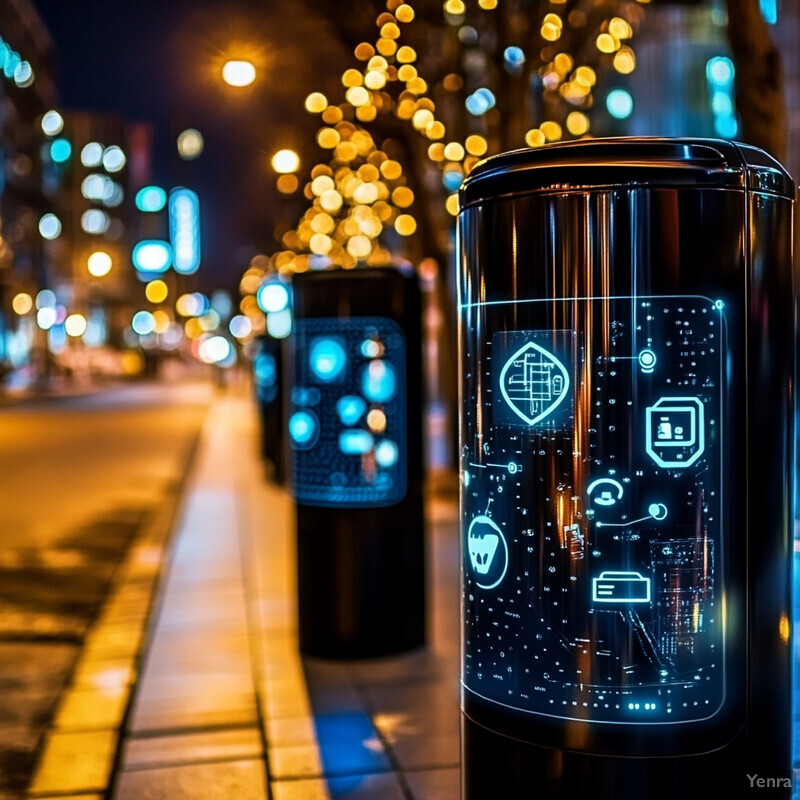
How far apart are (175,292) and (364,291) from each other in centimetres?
16697

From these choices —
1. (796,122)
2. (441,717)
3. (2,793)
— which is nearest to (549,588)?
(441,717)

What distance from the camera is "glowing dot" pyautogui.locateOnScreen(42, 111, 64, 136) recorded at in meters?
112

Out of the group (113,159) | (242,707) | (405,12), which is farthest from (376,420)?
(113,159)

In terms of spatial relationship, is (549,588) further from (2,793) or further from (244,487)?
(244,487)

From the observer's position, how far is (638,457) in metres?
3.18

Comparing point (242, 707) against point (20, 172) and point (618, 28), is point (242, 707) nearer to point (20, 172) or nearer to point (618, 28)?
point (618, 28)

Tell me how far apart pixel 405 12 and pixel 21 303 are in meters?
79.3

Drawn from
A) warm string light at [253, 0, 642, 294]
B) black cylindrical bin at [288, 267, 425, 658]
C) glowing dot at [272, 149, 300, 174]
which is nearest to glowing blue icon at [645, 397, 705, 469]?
black cylindrical bin at [288, 267, 425, 658]

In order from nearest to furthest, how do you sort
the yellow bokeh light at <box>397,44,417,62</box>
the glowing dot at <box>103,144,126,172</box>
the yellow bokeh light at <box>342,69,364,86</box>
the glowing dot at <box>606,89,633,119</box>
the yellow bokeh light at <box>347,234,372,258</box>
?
1. the yellow bokeh light at <box>397,44,417,62</box>
2. the yellow bokeh light at <box>342,69,364,86</box>
3. the glowing dot at <box>606,89,633,119</box>
4. the yellow bokeh light at <box>347,234,372,258</box>
5. the glowing dot at <box>103,144,126,172</box>

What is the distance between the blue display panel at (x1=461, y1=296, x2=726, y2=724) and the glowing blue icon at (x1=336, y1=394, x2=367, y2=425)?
11.0ft

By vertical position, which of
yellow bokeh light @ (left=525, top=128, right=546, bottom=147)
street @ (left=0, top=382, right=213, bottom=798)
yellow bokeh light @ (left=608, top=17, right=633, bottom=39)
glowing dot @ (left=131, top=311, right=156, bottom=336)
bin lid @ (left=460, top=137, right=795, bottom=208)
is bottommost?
street @ (left=0, top=382, right=213, bottom=798)

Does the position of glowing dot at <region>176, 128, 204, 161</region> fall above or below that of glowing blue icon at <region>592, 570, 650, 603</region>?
above

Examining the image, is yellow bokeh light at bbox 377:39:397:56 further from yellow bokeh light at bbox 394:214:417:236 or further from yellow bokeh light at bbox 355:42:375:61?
yellow bokeh light at bbox 394:214:417:236

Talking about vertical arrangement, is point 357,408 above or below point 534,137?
below
